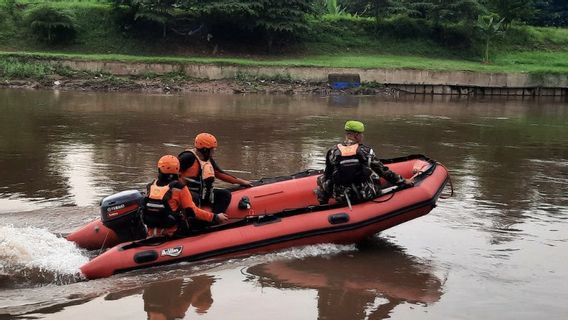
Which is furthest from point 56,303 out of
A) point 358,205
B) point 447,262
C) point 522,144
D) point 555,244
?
point 522,144

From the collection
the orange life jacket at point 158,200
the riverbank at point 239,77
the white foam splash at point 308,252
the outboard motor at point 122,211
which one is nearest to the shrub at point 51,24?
the riverbank at point 239,77

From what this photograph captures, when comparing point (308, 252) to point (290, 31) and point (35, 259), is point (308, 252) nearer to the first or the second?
point (35, 259)

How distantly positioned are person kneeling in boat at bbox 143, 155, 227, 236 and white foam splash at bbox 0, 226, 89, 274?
85cm

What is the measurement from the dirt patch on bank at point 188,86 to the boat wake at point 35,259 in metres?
20.9

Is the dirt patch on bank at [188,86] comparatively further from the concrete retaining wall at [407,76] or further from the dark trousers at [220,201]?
the dark trousers at [220,201]

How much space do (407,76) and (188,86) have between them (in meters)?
9.96

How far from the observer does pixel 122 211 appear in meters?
6.63

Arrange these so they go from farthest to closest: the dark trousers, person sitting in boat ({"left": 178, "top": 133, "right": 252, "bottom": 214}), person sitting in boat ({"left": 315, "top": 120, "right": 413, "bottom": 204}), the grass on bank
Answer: the grass on bank
the dark trousers
person sitting in boat ({"left": 315, "top": 120, "right": 413, "bottom": 204})
person sitting in boat ({"left": 178, "top": 133, "right": 252, "bottom": 214})

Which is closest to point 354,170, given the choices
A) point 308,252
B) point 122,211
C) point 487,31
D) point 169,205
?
point 308,252

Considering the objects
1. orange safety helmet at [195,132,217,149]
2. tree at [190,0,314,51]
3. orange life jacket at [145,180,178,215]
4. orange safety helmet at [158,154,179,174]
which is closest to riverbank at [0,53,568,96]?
tree at [190,0,314,51]

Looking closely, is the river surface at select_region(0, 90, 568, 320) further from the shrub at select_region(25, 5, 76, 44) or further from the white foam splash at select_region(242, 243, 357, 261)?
the shrub at select_region(25, 5, 76, 44)

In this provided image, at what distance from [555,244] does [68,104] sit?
56.9 ft

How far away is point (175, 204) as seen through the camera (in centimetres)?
648

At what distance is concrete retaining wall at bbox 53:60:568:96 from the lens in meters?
28.9
